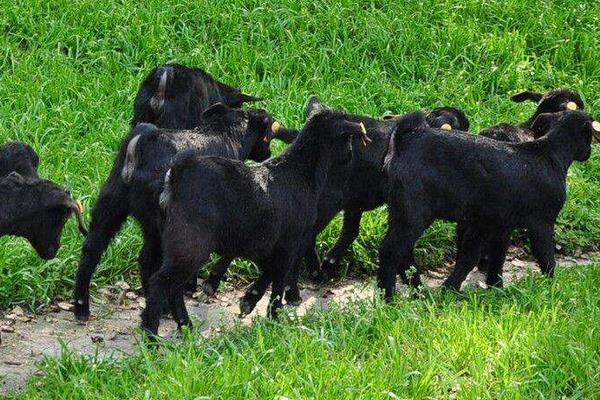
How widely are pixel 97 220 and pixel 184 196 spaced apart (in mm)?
1102

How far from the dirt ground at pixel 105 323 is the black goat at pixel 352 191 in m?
0.20

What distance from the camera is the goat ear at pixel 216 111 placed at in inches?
364

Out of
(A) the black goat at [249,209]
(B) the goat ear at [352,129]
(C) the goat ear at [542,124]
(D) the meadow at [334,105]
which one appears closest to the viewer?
A: (D) the meadow at [334,105]

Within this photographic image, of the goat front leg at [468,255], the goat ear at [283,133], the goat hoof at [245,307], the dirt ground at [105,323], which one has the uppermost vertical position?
the goat ear at [283,133]

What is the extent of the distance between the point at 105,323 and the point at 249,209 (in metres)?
1.53

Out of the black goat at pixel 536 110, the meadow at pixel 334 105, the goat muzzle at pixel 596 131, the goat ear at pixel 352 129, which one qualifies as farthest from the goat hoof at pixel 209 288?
the goat muzzle at pixel 596 131

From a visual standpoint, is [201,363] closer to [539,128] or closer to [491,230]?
[491,230]

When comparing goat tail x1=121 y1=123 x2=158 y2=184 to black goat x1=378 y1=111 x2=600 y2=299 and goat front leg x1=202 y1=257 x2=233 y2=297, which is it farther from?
black goat x1=378 y1=111 x2=600 y2=299

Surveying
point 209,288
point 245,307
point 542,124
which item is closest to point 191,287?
point 209,288

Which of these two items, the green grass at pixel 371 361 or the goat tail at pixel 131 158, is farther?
the goat tail at pixel 131 158

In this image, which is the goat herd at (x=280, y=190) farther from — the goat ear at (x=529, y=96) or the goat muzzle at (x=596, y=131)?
the goat ear at (x=529, y=96)

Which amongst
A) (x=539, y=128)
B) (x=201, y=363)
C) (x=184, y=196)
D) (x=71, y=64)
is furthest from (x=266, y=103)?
(x=201, y=363)

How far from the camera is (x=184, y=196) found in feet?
25.8

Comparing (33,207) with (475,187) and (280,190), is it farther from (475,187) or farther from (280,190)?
(475,187)
